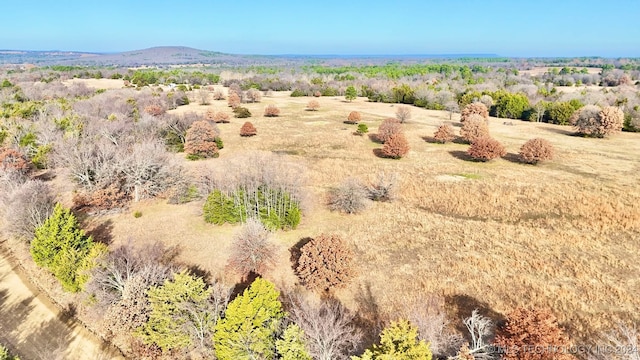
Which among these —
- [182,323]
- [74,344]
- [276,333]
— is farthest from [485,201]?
[74,344]

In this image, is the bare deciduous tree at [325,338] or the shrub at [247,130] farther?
the shrub at [247,130]

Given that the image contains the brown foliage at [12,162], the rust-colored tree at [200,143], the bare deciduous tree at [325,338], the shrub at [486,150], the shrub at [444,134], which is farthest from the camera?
the shrub at [444,134]

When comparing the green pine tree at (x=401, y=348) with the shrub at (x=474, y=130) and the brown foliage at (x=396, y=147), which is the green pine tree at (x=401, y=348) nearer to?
the brown foliage at (x=396, y=147)

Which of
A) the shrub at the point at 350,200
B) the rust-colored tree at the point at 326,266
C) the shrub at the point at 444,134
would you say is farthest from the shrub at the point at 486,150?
the rust-colored tree at the point at 326,266

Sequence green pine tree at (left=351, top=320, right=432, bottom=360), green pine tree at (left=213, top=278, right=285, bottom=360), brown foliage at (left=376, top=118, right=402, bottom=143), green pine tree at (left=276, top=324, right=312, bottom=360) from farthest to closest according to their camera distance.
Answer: brown foliage at (left=376, top=118, right=402, bottom=143), green pine tree at (left=213, top=278, right=285, bottom=360), green pine tree at (left=276, top=324, right=312, bottom=360), green pine tree at (left=351, top=320, right=432, bottom=360)

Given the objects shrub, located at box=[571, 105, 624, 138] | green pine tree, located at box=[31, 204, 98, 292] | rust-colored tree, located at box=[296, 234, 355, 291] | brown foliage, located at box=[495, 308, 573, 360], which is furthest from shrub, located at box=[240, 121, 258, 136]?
shrub, located at box=[571, 105, 624, 138]

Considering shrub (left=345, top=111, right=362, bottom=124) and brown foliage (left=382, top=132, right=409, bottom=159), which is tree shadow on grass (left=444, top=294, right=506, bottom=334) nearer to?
brown foliage (left=382, top=132, right=409, bottom=159)
